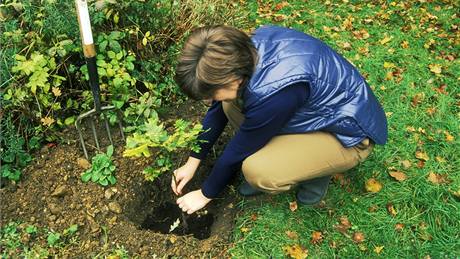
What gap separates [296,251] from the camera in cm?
231

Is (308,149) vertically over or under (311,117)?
under

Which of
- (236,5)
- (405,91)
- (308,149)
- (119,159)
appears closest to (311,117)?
(308,149)

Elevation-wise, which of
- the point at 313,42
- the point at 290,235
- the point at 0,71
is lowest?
the point at 290,235

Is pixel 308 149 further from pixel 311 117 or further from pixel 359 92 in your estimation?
pixel 359 92

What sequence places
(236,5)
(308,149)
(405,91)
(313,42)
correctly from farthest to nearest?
(236,5)
(405,91)
(308,149)
(313,42)

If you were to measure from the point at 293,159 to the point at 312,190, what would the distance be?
1.36 feet

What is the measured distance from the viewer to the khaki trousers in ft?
6.95

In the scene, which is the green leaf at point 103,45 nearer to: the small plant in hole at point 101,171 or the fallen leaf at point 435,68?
the small plant in hole at point 101,171

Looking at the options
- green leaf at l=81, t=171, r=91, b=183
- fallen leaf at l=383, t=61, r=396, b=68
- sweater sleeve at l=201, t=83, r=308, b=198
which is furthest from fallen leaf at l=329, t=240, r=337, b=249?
fallen leaf at l=383, t=61, r=396, b=68

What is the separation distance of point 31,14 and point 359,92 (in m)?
1.98

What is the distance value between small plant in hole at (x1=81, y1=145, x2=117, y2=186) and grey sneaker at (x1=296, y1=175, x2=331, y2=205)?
3.56ft

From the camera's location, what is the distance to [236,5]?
427 cm

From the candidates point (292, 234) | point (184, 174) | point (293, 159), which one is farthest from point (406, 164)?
point (184, 174)

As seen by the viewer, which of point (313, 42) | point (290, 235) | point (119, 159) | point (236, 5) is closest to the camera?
point (313, 42)
